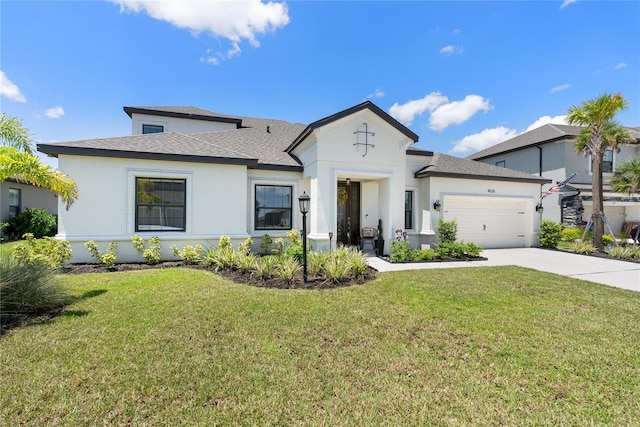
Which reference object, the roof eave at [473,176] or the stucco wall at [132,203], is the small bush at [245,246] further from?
the roof eave at [473,176]

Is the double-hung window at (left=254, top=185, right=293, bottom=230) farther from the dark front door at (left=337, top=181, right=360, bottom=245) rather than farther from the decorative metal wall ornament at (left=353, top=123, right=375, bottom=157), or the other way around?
the decorative metal wall ornament at (left=353, top=123, right=375, bottom=157)

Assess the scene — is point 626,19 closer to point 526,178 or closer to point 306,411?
point 526,178

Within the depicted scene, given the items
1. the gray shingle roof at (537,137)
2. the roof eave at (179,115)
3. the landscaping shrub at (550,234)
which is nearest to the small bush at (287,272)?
the landscaping shrub at (550,234)

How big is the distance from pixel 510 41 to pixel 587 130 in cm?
642

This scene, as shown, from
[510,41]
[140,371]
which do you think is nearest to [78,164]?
[140,371]

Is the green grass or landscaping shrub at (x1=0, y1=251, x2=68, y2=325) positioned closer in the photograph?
the green grass

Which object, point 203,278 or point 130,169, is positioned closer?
point 203,278

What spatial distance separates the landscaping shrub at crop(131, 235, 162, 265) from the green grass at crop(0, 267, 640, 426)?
2.99 metres

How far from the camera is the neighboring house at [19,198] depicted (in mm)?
14188

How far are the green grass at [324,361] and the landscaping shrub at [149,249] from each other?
2.99 metres

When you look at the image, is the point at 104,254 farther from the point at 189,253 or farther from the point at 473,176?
the point at 473,176

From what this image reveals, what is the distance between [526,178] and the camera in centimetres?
1352

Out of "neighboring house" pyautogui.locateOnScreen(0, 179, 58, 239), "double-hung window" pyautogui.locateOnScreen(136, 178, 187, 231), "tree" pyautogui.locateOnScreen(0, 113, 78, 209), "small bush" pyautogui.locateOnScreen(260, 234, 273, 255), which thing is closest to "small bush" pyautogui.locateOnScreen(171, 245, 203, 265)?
"double-hung window" pyautogui.locateOnScreen(136, 178, 187, 231)

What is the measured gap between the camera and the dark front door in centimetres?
1245
